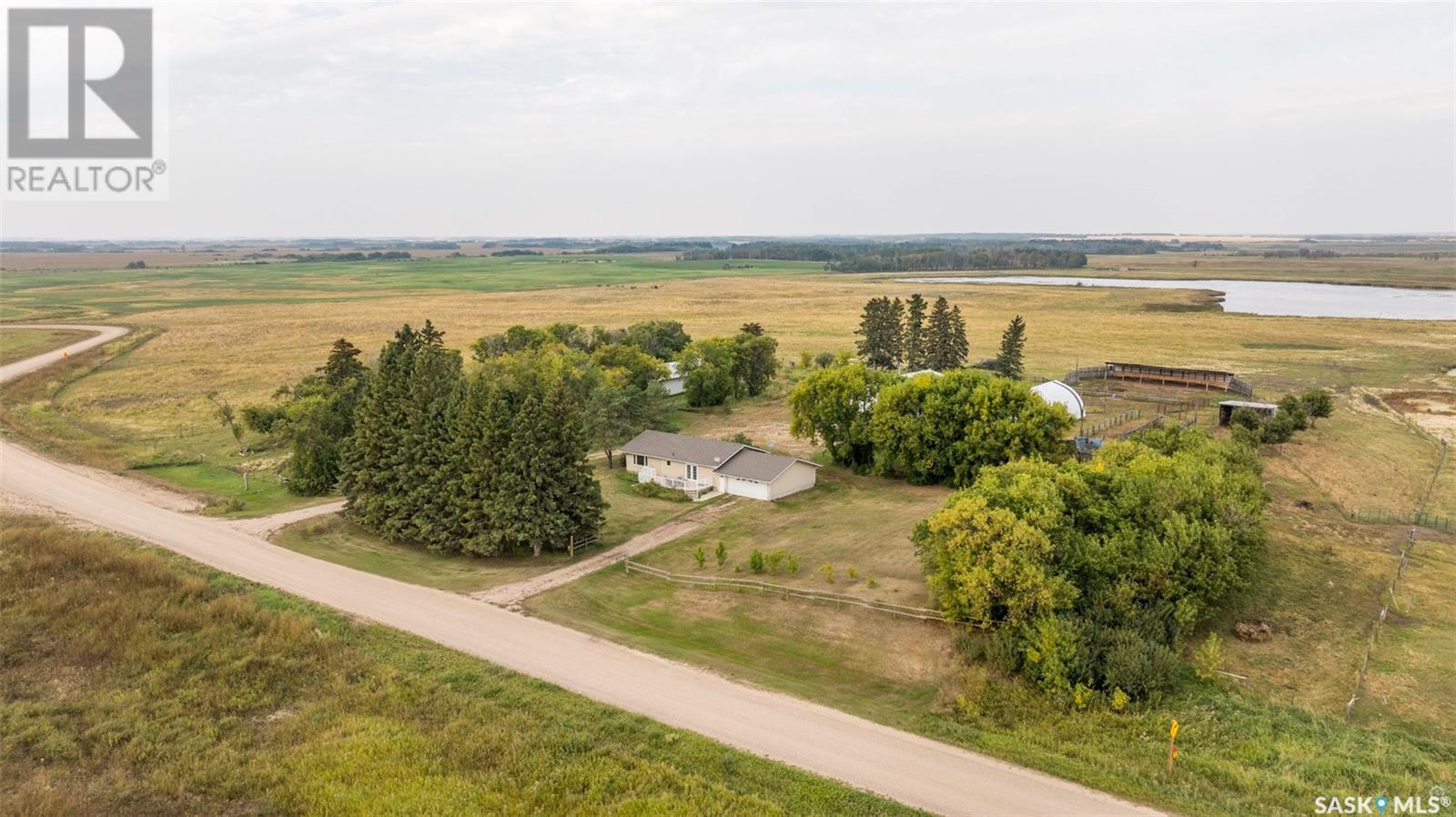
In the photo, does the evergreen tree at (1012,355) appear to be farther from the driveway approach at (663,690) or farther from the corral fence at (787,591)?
the driveway approach at (663,690)

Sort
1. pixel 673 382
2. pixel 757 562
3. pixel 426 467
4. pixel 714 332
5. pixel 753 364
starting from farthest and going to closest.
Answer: pixel 714 332 → pixel 753 364 → pixel 673 382 → pixel 426 467 → pixel 757 562

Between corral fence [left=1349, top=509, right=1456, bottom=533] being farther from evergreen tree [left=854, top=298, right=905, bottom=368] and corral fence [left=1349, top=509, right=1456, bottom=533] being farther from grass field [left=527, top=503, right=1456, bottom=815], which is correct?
evergreen tree [left=854, top=298, right=905, bottom=368]

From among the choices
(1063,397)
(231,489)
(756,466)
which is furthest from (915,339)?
(231,489)

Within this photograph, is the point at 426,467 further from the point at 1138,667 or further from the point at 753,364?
the point at 753,364

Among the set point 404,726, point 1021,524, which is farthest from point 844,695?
point 404,726

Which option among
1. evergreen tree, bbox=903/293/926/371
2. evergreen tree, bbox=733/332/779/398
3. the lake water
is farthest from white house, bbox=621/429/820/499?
the lake water
